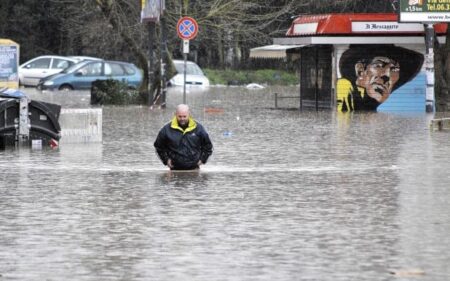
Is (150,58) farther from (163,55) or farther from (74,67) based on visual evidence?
(74,67)

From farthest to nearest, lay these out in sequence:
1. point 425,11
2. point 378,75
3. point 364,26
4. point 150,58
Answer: point 150,58 → point 378,75 → point 364,26 → point 425,11

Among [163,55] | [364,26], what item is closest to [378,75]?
[364,26]

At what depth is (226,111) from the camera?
123 ft

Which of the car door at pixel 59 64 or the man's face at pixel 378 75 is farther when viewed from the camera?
the car door at pixel 59 64

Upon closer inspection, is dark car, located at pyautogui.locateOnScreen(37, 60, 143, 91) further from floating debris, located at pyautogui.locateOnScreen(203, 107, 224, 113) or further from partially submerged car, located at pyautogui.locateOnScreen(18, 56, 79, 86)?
floating debris, located at pyautogui.locateOnScreen(203, 107, 224, 113)

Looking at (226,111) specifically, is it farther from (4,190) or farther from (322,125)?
(4,190)

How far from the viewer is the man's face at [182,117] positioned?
16.7m

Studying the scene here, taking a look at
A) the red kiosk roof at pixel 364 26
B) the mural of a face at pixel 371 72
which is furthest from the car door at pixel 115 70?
the mural of a face at pixel 371 72

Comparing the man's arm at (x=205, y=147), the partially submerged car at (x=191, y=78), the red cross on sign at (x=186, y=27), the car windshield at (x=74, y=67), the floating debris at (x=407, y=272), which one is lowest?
the floating debris at (x=407, y=272)

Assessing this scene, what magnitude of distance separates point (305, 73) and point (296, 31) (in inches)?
72.0

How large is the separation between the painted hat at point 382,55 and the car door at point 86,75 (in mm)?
16197

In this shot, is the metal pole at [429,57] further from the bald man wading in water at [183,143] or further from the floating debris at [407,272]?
the floating debris at [407,272]

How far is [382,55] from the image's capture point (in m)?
38.6

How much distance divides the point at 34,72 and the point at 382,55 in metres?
24.6
